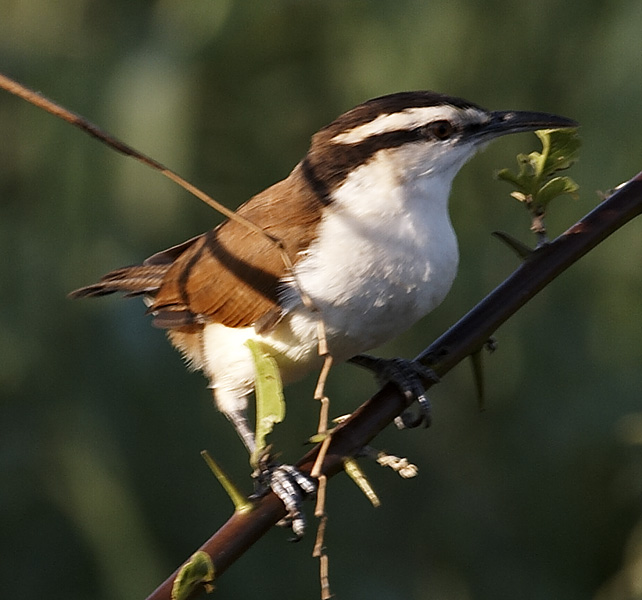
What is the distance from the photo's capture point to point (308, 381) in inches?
176

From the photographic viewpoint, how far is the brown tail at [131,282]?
354 cm

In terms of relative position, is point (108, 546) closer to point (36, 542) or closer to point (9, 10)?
point (36, 542)

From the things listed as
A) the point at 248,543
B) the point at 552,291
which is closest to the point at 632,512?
the point at 552,291

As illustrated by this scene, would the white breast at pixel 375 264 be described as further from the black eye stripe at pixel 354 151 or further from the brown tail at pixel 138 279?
the brown tail at pixel 138 279

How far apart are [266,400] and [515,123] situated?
1470 mm

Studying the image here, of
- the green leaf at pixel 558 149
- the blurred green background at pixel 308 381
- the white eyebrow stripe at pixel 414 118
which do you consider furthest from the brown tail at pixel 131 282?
the green leaf at pixel 558 149

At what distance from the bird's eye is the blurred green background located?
0.93 metres

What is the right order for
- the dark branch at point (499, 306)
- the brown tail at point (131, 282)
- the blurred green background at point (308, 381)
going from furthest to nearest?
the blurred green background at point (308, 381)
the brown tail at point (131, 282)
the dark branch at point (499, 306)

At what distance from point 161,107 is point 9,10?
93 centimetres

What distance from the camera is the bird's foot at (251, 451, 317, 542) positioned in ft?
7.47

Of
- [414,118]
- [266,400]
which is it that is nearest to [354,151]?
[414,118]

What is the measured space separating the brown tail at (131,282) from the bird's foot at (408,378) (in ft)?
2.39

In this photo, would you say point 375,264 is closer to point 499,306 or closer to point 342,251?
point 342,251

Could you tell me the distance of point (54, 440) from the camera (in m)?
4.21
